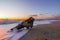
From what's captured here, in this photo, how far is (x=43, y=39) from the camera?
11.5ft

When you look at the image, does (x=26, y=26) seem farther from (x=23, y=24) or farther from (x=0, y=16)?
(x=0, y=16)

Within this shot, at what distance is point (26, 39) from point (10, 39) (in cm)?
63

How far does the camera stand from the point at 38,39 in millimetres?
3512

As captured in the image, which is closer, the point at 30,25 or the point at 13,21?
the point at 30,25

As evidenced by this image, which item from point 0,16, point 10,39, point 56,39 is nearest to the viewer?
point 56,39

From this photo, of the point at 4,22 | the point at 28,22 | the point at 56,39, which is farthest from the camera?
the point at 4,22

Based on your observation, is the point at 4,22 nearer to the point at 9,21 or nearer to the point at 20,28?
the point at 9,21

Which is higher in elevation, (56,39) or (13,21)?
(56,39)

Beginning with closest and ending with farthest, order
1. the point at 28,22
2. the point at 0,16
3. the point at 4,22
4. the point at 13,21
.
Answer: the point at 28,22
the point at 0,16
the point at 4,22
the point at 13,21

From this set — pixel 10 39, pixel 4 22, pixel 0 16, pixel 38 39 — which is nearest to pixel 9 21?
pixel 4 22

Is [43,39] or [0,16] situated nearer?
[43,39]

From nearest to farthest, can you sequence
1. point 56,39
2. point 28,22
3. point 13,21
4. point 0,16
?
point 56,39, point 28,22, point 0,16, point 13,21

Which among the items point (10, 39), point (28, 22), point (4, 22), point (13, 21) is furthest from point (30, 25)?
point (13, 21)

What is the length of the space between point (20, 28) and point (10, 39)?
2.10 m
